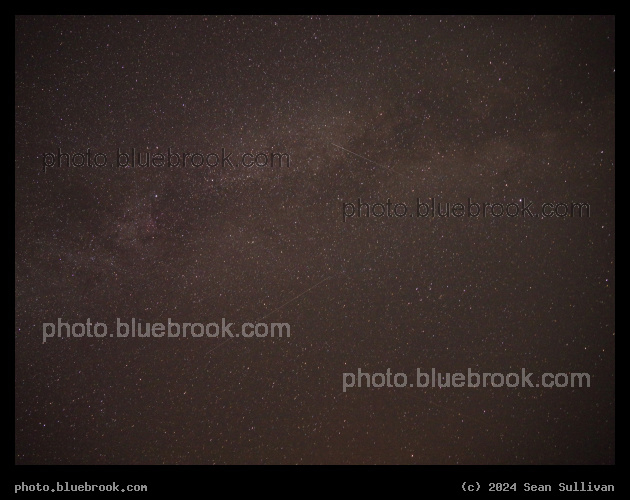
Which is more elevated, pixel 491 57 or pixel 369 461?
pixel 491 57

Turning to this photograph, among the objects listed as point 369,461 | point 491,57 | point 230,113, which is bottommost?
point 369,461

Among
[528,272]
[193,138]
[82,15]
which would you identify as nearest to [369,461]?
[528,272]

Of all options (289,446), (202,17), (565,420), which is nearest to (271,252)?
(289,446)

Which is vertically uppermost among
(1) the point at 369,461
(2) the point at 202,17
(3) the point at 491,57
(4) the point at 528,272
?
(2) the point at 202,17

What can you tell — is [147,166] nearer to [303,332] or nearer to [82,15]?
[82,15]

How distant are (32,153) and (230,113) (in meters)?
0.51

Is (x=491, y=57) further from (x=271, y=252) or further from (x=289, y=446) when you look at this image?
(x=289, y=446)

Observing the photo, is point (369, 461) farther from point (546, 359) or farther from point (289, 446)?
point (546, 359)

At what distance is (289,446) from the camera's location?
43.6 inches

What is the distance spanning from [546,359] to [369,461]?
1.72 feet

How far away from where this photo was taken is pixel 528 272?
109 centimetres

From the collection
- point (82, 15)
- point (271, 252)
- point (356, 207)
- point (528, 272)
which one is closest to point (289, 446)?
point (271, 252)

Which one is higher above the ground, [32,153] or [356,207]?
[32,153]

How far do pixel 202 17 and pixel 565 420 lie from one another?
140 centimetres
